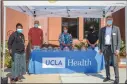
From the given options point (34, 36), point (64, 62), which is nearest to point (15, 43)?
point (34, 36)

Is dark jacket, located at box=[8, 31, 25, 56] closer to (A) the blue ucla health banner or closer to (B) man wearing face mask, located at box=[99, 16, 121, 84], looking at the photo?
(A) the blue ucla health banner

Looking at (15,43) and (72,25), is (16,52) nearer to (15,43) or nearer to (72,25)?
(15,43)

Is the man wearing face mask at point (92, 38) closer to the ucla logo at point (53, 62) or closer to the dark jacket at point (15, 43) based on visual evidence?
the ucla logo at point (53, 62)

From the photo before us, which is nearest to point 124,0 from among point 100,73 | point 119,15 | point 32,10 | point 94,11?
point 100,73

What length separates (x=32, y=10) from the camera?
15.4 metres

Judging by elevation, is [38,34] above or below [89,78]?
above

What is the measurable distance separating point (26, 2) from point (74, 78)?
3.19 metres

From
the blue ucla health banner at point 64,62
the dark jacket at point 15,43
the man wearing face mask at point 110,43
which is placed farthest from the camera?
the blue ucla health banner at point 64,62

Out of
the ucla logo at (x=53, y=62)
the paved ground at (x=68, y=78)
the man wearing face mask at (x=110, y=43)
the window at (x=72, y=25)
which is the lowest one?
the paved ground at (x=68, y=78)

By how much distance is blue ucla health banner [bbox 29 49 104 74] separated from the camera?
1184 centimetres

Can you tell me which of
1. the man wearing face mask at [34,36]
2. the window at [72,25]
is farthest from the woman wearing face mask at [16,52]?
the window at [72,25]

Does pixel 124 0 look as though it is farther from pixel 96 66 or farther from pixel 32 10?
pixel 32 10

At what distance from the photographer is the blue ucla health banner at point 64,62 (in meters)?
11.8

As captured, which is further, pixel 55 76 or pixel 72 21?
pixel 72 21
